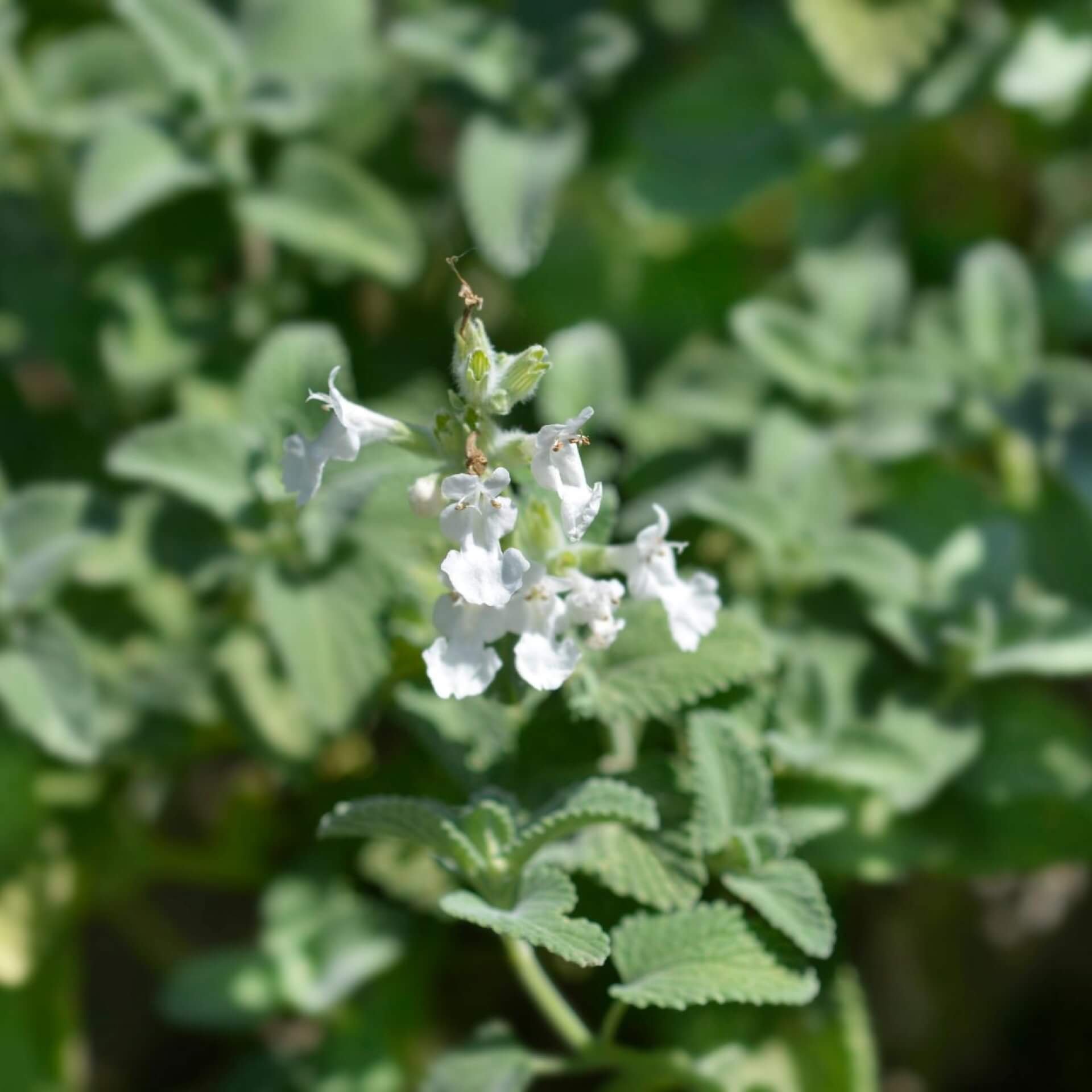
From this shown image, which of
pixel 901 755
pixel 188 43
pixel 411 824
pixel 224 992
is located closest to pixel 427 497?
pixel 411 824

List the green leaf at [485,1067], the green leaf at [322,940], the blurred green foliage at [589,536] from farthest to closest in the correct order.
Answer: the green leaf at [322,940] → the blurred green foliage at [589,536] → the green leaf at [485,1067]

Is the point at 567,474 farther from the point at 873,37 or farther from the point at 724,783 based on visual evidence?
the point at 873,37

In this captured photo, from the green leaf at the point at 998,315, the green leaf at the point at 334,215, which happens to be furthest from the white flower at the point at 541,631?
the green leaf at the point at 998,315

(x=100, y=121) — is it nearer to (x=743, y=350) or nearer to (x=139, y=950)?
(x=743, y=350)

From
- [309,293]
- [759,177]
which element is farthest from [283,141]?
[759,177]

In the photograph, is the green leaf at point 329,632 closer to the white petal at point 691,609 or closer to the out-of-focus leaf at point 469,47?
the white petal at point 691,609
